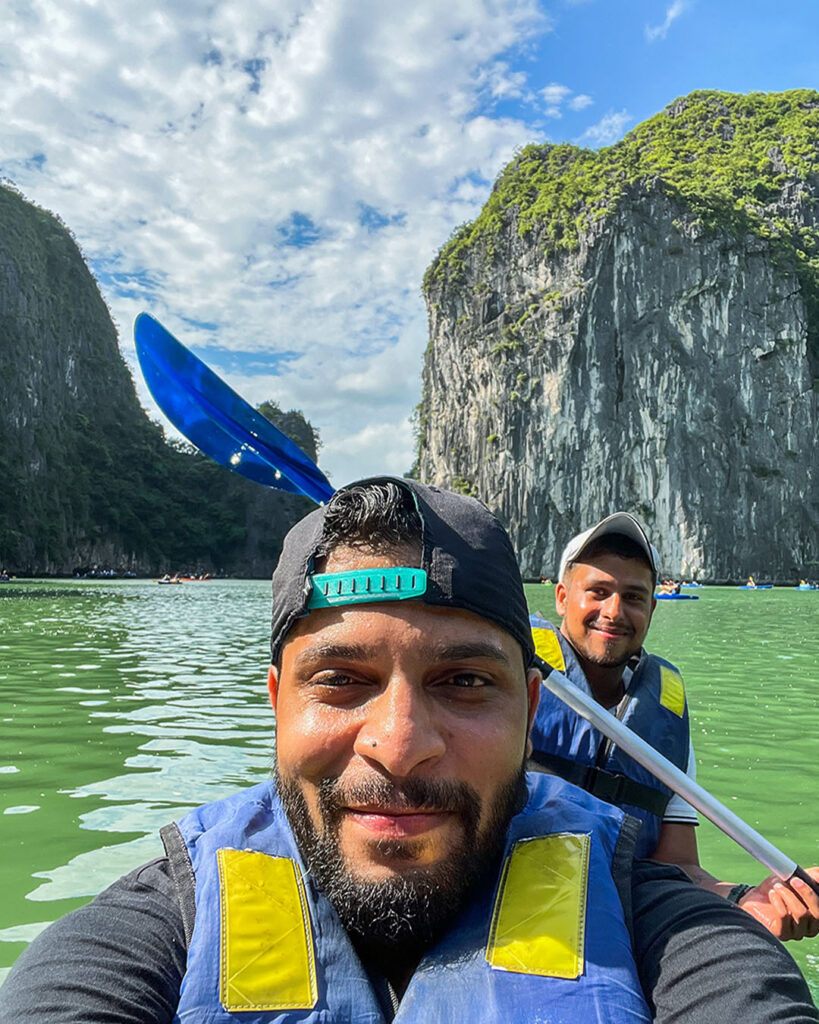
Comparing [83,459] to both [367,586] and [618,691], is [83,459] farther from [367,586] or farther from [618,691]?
[367,586]

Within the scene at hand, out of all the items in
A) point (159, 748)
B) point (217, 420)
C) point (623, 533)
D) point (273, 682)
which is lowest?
point (159, 748)

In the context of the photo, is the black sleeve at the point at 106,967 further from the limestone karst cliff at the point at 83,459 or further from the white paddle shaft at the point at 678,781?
the limestone karst cliff at the point at 83,459

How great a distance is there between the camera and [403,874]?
118 cm

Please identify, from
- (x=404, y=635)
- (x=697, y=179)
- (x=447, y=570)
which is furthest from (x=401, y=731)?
(x=697, y=179)

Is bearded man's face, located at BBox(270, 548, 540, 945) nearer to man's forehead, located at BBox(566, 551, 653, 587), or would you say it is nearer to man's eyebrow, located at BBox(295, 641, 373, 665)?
man's eyebrow, located at BBox(295, 641, 373, 665)

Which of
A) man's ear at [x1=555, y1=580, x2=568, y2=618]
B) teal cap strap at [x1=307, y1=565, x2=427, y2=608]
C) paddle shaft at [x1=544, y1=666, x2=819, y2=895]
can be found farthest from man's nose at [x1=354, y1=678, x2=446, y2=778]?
man's ear at [x1=555, y1=580, x2=568, y2=618]

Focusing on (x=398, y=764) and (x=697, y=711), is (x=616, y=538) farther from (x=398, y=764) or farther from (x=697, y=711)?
(x=697, y=711)

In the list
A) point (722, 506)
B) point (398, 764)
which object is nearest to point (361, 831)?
point (398, 764)

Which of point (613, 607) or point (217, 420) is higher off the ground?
point (217, 420)

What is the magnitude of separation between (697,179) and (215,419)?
5948 cm

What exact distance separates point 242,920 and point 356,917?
0.58ft

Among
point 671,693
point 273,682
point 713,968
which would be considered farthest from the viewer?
point 671,693

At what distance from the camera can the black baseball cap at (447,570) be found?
4.31 feet

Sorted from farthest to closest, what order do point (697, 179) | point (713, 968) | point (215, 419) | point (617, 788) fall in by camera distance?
1. point (697, 179)
2. point (215, 419)
3. point (617, 788)
4. point (713, 968)
